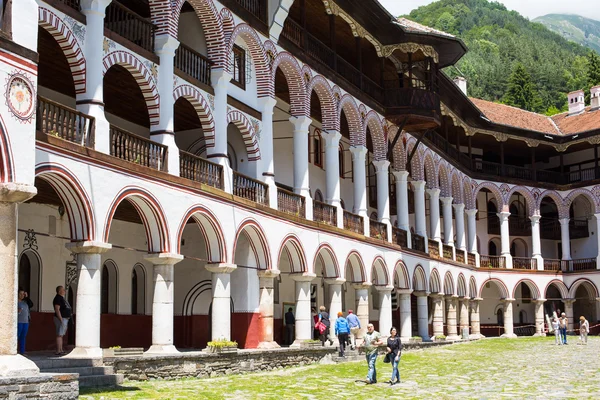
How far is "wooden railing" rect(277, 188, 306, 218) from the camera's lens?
2475cm

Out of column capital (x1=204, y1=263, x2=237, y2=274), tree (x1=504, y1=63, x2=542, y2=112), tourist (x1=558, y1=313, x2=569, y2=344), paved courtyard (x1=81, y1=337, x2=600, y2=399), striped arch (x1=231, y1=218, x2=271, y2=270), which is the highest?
tree (x1=504, y1=63, x2=542, y2=112)

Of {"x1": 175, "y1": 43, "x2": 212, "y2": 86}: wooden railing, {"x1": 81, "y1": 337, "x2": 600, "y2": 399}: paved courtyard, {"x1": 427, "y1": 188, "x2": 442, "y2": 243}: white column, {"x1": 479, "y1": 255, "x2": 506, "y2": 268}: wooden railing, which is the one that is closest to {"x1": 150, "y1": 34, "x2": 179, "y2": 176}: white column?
{"x1": 175, "y1": 43, "x2": 212, "y2": 86}: wooden railing

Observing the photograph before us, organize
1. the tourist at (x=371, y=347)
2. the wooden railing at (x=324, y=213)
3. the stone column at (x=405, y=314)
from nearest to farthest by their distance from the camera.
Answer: the tourist at (x=371, y=347) < the wooden railing at (x=324, y=213) < the stone column at (x=405, y=314)

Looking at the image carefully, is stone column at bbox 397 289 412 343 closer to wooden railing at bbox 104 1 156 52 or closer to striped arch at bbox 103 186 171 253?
striped arch at bbox 103 186 171 253

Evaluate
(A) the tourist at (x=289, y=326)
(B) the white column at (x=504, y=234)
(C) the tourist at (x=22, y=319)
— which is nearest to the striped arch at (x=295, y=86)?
(A) the tourist at (x=289, y=326)

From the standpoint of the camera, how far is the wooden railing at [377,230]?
3133 cm

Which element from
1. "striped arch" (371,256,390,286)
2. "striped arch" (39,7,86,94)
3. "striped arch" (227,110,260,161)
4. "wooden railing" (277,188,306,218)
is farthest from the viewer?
"striped arch" (371,256,390,286)

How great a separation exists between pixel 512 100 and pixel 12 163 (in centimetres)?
7998

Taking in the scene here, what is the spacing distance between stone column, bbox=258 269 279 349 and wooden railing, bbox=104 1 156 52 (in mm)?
7039

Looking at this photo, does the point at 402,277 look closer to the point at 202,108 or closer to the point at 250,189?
the point at 250,189

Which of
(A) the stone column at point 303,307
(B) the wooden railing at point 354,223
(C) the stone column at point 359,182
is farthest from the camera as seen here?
(C) the stone column at point 359,182

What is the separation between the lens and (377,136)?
3262 centimetres

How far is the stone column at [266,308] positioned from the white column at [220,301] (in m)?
2.16

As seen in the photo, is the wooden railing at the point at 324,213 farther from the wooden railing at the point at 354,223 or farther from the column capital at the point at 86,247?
the column capital at the point at 86,247
